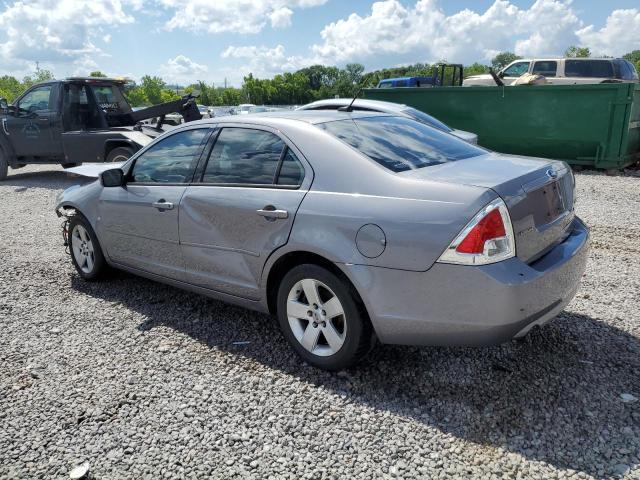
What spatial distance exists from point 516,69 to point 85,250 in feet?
51.1

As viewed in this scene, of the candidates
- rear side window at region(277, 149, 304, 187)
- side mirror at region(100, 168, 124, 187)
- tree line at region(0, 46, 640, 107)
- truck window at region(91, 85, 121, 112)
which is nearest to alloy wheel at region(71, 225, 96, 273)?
side mirror at region(100, 168, 124, 187)

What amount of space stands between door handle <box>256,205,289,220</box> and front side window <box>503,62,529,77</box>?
15.7 meters

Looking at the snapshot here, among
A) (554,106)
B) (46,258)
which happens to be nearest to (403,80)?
(554,106)

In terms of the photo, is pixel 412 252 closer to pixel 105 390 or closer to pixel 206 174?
pixel 206 174

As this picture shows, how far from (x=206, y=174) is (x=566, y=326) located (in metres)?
2.79

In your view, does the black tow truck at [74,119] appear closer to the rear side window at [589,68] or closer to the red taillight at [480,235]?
the red taillight at [480,235]

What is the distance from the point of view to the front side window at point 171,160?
4.11 metres

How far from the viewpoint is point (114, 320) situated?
4.38 m

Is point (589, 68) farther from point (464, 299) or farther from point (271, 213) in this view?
point (464, 299)

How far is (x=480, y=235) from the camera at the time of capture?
2.72 metres

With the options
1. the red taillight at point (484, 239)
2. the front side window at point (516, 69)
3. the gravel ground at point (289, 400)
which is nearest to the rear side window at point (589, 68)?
the front side window at point (516, 69)

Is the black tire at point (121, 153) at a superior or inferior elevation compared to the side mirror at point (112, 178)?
inferior

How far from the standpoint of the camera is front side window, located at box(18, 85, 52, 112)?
1173 cm

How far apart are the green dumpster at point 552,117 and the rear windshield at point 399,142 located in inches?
322
